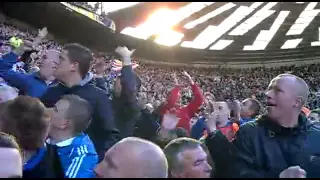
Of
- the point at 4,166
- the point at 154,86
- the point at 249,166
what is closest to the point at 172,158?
the point at 249,166

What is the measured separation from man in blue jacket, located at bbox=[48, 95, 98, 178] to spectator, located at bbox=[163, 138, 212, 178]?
0.47 metres

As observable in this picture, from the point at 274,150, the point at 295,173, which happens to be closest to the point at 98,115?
the point at 274,150

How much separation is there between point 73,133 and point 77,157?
0.66ft

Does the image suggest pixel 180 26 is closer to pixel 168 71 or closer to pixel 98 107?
pixel 168 71

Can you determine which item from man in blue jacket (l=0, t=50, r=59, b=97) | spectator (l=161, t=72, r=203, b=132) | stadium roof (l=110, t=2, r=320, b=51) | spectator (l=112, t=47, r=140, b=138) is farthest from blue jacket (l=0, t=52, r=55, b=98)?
stadium roof (l=110, t=2, r=320, b=51)

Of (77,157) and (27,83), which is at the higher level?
(27,83)

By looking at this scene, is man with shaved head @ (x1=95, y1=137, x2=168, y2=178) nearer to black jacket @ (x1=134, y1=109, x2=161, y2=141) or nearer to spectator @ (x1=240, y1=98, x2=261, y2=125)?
black jacket @ (x1=134, y1=109, x2=161, y2=141)

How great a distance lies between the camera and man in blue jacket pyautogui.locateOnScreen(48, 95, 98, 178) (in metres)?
2.92

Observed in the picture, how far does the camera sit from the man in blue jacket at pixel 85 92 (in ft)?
12.1

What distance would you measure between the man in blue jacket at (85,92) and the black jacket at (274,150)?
3.17 ft

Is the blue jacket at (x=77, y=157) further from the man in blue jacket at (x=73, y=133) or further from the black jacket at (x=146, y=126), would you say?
the black jacket at (x=146, y=126)

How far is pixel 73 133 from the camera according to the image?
10.1 ft

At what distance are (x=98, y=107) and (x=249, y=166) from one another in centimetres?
113

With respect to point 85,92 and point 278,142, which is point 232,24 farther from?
point 278,142
